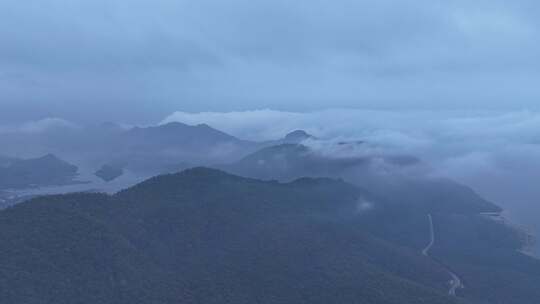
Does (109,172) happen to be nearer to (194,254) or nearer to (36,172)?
(36,172)

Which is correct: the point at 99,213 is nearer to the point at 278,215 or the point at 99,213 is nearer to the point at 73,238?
the point at 73,238

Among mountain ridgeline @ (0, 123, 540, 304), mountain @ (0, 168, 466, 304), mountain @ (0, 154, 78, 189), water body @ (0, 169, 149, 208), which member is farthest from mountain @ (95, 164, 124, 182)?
mountain @ (0, 168, 466, 304)

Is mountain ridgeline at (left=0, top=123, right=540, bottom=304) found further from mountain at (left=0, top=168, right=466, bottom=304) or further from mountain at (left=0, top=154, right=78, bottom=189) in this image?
mountain at (left=0, top=154, right=78, bottom=189)

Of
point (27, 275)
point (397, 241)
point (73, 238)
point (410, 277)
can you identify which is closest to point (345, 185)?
point (397, 241)

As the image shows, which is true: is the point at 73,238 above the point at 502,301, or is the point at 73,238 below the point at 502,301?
A: above

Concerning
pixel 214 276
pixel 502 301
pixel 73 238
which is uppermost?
pixel 73 238

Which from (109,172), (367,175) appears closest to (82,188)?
(109,172)
